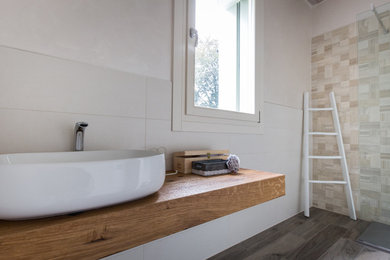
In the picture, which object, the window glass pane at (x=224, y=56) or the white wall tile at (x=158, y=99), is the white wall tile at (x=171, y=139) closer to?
the white wall tile at (x=158, y=99)

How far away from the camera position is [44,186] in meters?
0.46

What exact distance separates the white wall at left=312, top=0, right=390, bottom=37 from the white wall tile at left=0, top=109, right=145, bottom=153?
94.7 inches

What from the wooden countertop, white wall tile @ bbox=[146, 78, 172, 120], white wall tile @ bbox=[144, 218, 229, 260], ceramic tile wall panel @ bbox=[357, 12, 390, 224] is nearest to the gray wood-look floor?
white wall tile @ bbox=[144, 218, 229, 260]

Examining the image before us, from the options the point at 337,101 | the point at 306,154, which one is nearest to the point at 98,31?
the point at 306,154

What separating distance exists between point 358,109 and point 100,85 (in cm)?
210

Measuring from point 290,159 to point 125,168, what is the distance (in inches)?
76.5

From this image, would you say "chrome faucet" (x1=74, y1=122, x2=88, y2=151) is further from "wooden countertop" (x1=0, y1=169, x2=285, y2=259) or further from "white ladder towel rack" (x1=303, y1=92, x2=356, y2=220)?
"white ladder towel rack" (x1=303, y1=92, x2=356, y2=220)

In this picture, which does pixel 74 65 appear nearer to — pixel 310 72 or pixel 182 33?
pixel 182 33

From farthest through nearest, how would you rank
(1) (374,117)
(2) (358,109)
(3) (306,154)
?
(3) (306,154) → (2) (358,109) → (1) (374,117)

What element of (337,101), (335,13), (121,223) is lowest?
(121,223)

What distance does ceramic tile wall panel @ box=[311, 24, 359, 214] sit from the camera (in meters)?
2.11

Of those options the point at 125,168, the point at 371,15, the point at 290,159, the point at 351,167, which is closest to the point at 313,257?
the point at 290,159

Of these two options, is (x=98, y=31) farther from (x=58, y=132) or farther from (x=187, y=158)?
(x=187, y=158)

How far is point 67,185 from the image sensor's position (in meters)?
0.48
